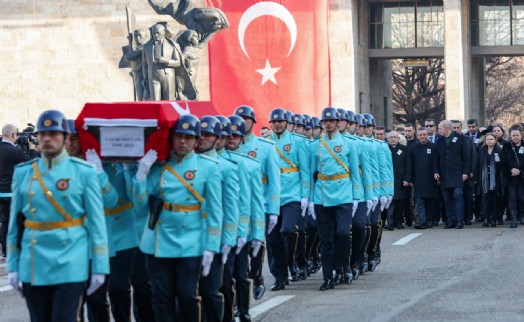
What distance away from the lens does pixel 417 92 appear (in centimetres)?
6188

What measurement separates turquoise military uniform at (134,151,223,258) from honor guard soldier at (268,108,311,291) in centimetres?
502

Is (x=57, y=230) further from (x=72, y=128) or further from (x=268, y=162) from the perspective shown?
(x=268, y=162)

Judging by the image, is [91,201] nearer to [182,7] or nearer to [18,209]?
[18,209]

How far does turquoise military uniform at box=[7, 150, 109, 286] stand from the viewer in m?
8.93

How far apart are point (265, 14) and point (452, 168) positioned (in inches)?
538

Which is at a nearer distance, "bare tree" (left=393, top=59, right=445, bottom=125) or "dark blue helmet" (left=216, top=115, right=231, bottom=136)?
"dark blue helmet" (left=216, top=115, right=231, bottom=136)

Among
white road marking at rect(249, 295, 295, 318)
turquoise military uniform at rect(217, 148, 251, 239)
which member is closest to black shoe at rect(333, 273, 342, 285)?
white road marking at rect(249, 295, 295, 318)

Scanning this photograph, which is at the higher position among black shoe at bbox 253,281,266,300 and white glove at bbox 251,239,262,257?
white glove at bbox 251,239,262,257

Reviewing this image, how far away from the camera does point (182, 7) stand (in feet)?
139

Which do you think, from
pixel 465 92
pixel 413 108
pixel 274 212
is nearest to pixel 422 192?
pixel 274 212

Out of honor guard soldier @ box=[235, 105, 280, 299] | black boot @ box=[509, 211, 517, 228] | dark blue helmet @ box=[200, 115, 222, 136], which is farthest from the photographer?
black boot @ box=[509, 211, 517, 228]

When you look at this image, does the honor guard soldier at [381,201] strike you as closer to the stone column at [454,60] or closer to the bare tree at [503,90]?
the stone column at [454,60]

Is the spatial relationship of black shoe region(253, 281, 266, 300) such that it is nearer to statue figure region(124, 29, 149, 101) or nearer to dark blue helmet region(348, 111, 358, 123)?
dark blue helmet region(348, 111, 358, 123)

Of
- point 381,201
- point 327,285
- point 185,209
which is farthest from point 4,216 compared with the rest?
point 185,209
